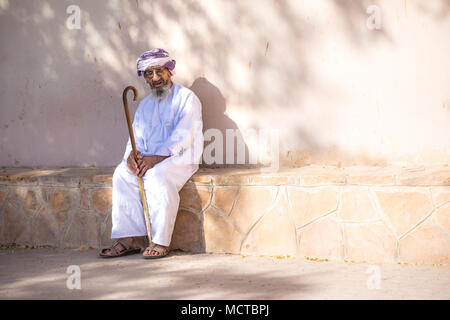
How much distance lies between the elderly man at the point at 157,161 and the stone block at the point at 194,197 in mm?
108

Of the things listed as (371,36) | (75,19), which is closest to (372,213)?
(371,36)

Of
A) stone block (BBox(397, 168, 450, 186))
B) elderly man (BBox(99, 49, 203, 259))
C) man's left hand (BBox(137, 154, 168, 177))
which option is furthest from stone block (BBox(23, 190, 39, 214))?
stone block (BBox(397, 168, 450, 186))

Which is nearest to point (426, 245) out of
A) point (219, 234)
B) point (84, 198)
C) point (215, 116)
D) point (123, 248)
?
point (219, 234)

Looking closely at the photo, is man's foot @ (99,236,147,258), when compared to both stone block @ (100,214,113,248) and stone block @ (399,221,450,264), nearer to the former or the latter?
stone block @ (100,214,113,248)

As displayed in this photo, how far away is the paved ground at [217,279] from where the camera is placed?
396 cm

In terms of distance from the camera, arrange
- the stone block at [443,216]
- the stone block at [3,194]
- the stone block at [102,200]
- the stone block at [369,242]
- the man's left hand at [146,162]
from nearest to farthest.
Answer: the stone block at [443,216] < the stone block at [369,242] < the man's left hand at [146,162] < the stone block at [102,200] < the stone block at [3,194]

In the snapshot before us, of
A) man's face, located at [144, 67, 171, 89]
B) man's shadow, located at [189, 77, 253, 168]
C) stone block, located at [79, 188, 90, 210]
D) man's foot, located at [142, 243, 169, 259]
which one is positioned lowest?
man's foot, located at [142, 243, 169, 259]

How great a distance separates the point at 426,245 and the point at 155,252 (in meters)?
2.22

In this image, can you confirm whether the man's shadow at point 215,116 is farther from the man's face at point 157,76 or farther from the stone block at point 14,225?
the stone block at point 14,225

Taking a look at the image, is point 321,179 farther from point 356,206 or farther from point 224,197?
point 224,197

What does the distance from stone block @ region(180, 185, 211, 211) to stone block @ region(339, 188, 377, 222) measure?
1204 mm

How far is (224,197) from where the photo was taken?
17.3 feet

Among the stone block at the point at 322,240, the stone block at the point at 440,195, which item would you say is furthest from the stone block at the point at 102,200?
the stone block at the point at 440,195

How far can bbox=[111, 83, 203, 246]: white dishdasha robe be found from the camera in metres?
5.20
